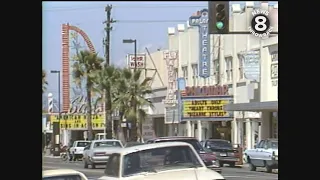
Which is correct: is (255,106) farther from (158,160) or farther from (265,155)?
(158,160)

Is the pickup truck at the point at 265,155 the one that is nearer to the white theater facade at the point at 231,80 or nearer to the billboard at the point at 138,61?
the white theater facade at the point at 231,80

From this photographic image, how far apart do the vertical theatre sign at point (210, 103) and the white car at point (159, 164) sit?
1182 inches

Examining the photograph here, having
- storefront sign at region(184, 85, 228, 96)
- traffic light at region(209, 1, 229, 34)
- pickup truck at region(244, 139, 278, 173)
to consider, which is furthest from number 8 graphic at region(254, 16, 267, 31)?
traffic light at region(209, 1, 229, 34)

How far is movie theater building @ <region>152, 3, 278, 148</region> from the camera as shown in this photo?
37.5 m

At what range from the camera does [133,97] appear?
47188 millimetres

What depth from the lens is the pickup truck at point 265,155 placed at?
84.7 ft

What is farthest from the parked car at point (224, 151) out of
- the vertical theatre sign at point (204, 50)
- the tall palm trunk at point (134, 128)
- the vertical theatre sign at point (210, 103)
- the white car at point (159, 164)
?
the white car at point (159, 164)

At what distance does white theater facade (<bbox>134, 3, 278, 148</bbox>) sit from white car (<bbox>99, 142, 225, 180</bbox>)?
822 inches

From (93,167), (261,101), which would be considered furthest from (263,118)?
(93,167)

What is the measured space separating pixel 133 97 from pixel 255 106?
13.2 m
